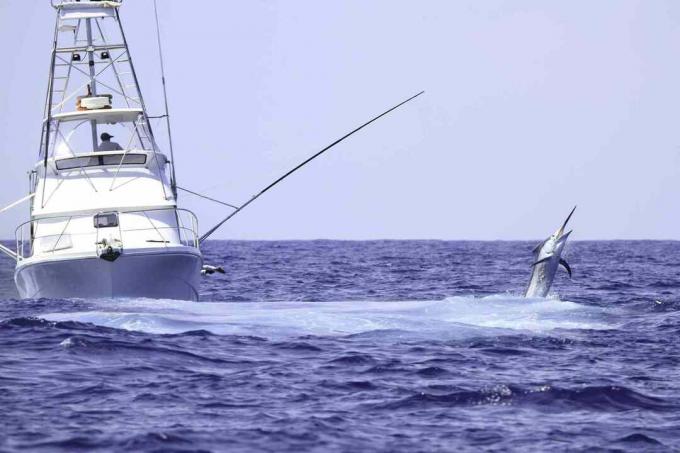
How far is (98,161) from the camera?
87.7ft

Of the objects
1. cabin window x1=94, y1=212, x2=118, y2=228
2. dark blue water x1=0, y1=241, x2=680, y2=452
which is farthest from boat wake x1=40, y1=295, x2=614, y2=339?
cabin window x1=94, y1=212, x2=118, y2=228

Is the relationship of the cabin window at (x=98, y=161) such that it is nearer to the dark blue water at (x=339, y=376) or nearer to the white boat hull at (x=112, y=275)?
the white boat hull at (x=112, y=275)

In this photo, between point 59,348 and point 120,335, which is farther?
point 120,335

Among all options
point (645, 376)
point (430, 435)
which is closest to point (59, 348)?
point (430, 435)

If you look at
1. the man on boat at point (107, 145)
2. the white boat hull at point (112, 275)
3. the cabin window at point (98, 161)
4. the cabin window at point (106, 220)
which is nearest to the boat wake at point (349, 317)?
the white boat hull at point (112, 275)

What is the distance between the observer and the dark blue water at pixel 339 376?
11359mm

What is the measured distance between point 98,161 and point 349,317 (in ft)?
28.9

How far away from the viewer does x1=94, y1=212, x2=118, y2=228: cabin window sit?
25250 millimetres

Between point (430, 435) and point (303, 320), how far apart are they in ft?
31.4

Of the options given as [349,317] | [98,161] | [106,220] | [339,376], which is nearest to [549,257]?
[349,317]

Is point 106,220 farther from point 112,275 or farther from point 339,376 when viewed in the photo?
point 339,376

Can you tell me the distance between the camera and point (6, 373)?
14594 millimetres

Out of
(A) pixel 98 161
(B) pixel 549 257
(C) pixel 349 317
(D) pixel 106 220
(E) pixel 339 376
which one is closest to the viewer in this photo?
(E) pixel 339 376

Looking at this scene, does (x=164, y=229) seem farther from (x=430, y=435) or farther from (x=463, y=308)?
(x=430, y=435)
